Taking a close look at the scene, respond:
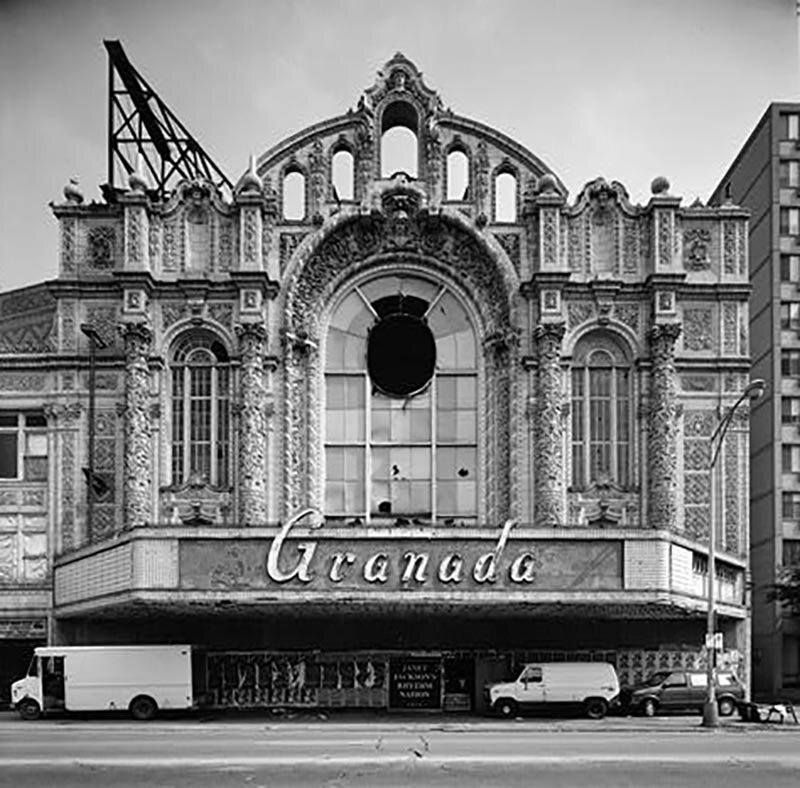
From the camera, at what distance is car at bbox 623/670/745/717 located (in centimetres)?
4022

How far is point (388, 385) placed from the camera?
148ft

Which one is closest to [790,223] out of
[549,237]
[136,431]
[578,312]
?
[578,312]

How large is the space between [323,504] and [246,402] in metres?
4.22

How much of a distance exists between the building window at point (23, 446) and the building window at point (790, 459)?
142 ft

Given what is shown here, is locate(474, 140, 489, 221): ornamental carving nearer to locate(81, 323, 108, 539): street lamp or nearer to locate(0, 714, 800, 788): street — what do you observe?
locate(81, 323, 108, 539): street lamp

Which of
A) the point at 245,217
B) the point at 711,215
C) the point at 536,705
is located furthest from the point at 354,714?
the point at 711,215

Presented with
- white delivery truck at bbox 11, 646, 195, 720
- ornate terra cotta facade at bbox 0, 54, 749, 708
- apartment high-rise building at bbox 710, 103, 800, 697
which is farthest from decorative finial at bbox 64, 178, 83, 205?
apartment high-rise building at bbox 710, 103, 800, 697

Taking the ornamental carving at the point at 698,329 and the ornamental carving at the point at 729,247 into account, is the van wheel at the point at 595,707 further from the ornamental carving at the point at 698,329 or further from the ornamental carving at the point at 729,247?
the ornamental carving at the point at 729,247

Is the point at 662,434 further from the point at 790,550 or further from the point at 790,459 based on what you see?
the point at 790,459

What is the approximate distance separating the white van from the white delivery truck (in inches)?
349

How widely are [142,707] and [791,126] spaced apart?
172ft

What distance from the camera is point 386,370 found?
4503 centimetres

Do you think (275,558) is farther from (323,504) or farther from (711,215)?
(711,215)

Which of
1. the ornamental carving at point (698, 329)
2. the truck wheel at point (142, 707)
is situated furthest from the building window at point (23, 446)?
the ornamental carving at point (698, 329)
